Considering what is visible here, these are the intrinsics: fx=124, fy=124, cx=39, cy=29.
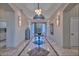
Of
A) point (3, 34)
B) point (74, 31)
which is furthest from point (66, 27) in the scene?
point (3, 34)

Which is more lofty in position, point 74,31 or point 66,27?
point 66,27

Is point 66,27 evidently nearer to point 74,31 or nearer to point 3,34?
point 74,31

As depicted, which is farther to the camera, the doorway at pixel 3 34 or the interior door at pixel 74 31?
the interior door at pixel 74 31

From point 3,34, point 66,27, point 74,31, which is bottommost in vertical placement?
point 3,34

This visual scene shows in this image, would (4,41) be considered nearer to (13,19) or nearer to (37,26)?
(13,19)

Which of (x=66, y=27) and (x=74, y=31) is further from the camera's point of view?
(x=74, y=31)

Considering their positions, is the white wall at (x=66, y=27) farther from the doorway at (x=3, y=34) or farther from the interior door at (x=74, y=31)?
the doorway at (x=3, y=34)

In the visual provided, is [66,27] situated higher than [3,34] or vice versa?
[66,27]

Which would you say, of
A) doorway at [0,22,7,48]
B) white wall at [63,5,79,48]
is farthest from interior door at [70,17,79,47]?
doorway at [0,22,7,48]

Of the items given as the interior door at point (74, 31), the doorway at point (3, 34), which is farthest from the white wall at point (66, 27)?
the doorway at point (3, 34)

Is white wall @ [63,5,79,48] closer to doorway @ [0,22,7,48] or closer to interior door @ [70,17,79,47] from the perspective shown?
interior door @ [70,17,79,47]

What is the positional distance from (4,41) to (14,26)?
0.89 m

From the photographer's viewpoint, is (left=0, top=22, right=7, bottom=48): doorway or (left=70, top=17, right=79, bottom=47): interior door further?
(left=70, top=17, right=79, bottom=47): interior door

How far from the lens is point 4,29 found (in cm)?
Answer: 562
